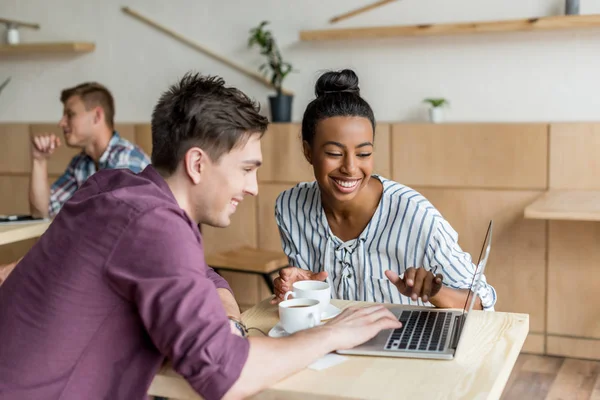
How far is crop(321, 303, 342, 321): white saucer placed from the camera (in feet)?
5.70

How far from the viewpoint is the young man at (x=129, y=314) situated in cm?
133

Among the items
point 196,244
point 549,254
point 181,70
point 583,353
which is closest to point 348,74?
point 196,244

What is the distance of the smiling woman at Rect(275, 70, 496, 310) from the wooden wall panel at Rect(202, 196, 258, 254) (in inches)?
77.5

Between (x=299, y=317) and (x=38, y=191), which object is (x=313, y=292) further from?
(x=38, y=191)

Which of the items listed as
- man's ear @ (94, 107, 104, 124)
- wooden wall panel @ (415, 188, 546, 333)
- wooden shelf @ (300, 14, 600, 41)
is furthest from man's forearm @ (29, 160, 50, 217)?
wooden wall panel @ (415, 188, 546, 333)

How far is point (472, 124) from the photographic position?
3.71 meters

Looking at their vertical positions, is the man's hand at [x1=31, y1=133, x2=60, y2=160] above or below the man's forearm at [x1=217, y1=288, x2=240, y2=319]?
above

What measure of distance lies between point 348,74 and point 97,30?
2.82 meters

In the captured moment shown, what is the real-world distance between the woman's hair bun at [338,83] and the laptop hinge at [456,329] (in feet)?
2.74

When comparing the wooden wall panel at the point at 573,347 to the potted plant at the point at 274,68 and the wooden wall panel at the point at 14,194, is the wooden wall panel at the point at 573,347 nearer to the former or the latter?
the potted plant at the point at 274,68

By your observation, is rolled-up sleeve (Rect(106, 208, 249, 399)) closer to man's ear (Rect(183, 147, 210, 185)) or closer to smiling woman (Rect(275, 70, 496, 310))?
man's ear (Rect(183, 147, 210, 185))

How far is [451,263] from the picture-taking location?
2082mm

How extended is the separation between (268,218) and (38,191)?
3.88 ft

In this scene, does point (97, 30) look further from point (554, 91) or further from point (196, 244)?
point (196, 244)
